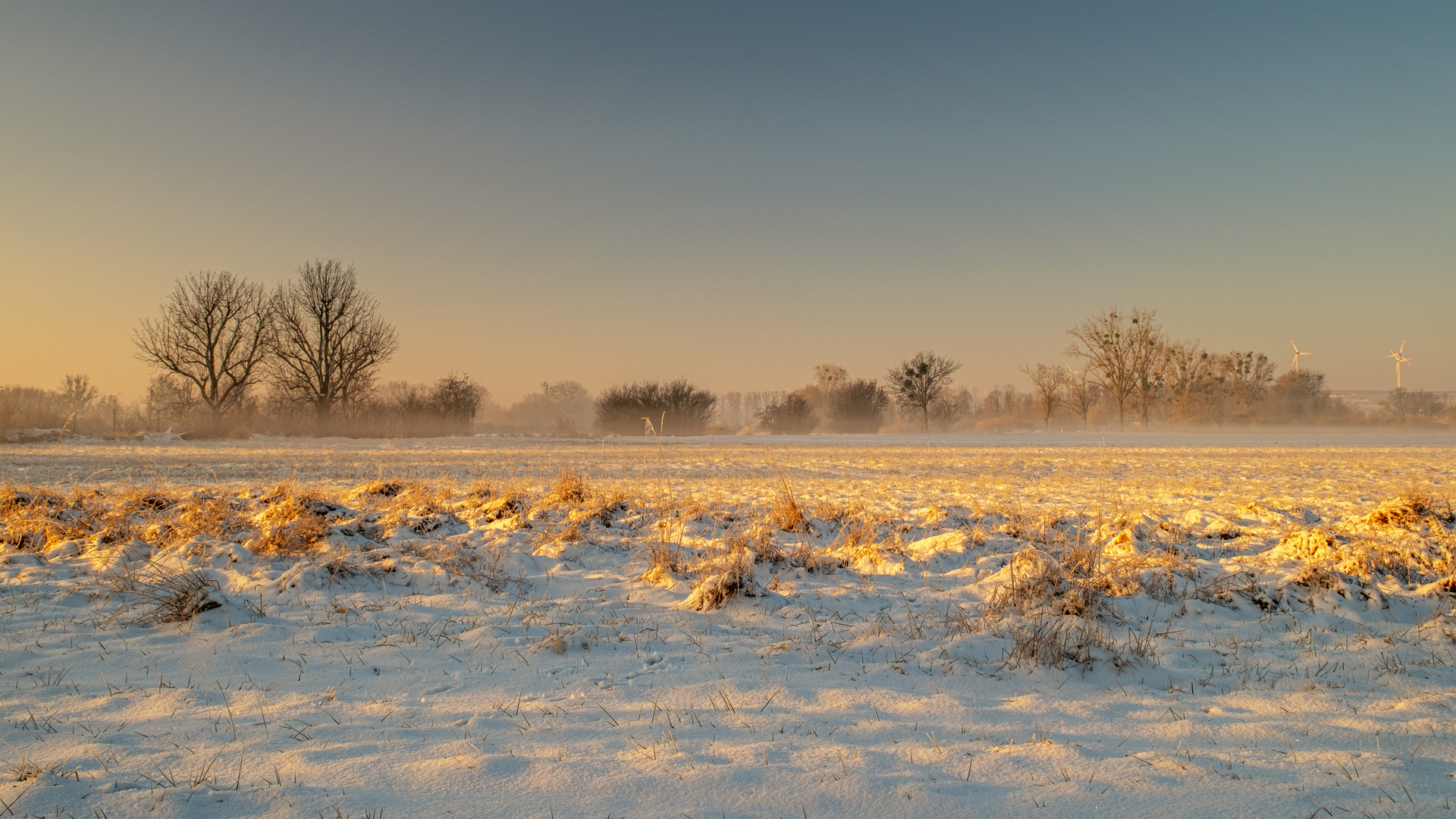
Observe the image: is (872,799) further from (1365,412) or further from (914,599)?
(1365,412)

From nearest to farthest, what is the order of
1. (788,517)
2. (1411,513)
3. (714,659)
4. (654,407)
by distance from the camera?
(714,659), (1411,513), (788,517), (654,407)

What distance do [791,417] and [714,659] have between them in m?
52.8

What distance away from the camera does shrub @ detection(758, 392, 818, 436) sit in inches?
2180

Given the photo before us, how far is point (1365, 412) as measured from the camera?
2450 inches

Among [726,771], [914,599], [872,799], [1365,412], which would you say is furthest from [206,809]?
[1365,412]

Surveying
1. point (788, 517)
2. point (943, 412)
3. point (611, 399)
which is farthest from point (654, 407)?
point (788, 517)

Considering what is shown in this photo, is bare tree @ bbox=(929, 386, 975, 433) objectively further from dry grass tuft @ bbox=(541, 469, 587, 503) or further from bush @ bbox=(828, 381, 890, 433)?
dry grass tuft @ bbox=(541, 469, 587, 503)

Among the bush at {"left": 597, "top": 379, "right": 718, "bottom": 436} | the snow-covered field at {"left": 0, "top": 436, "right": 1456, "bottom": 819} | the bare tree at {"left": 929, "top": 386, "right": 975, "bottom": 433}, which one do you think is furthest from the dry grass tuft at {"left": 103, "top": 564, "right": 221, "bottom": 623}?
the bare tree at {"left": 929, "top": 386, "right": 975, "bottom": 433}

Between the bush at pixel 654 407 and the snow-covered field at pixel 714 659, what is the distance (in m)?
41.4

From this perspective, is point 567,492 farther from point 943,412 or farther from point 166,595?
point 943,412

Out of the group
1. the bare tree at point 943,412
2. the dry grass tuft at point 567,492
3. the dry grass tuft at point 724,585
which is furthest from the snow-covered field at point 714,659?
the bare tree at point 943,412

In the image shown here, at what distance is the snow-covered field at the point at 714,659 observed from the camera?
2121 millimetres

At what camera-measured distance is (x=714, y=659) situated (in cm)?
338

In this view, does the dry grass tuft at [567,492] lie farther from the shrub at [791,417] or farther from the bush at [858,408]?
the bush at [858,408]
